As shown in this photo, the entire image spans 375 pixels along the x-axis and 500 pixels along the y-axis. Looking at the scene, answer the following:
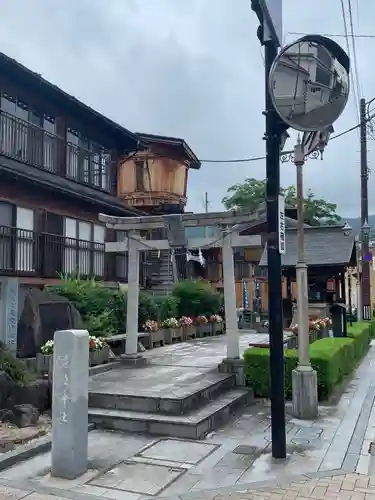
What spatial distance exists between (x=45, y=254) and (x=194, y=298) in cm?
569

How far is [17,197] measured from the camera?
14.2 metres

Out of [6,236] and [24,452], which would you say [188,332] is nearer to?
[6,236]

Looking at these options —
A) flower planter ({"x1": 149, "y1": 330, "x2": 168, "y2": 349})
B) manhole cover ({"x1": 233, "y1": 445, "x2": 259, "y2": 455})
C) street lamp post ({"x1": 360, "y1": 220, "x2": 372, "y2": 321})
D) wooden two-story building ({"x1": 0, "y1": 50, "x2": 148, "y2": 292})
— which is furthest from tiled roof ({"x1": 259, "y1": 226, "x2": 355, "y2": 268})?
manhole cover ({"x1": 233, "y1": 445, "x2": 259, "y2": 455})

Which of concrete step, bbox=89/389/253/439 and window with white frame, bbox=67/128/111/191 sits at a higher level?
window with white frame, bbox=67/128/111/191

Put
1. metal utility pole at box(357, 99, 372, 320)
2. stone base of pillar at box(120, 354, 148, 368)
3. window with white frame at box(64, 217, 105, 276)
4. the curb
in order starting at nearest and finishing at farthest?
the curb < stone base of pillar at box(120, 354, 148, 368) < window with white frame at box(64, 217, 105, 276) < metal utility pole at box(357, 99, 372, 320)

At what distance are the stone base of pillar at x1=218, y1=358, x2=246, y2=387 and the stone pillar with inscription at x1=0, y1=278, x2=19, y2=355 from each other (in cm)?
389

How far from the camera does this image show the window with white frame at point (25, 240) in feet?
46.6

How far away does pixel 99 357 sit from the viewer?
10.5 meters

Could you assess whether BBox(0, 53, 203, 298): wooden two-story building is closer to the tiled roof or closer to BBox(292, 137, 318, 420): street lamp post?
the tiled roof

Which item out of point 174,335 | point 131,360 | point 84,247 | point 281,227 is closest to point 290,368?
point 281,227

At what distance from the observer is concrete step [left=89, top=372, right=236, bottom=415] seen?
709cm

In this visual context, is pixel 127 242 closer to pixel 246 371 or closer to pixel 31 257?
pixel 246 371

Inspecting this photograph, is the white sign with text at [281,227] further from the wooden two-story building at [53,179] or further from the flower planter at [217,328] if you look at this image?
the flower planter at [217,328]

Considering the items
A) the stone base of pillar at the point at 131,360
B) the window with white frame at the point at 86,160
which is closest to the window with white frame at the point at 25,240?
the window with white frame at the point at 86,160
